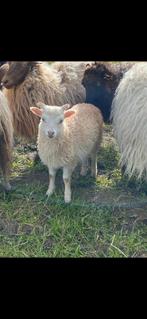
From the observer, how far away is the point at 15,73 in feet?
15.6

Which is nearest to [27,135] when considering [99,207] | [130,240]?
[99,207]

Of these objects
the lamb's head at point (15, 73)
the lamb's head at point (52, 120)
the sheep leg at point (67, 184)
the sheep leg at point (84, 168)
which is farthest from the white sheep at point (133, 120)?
the lamb's head at point (15, 73)

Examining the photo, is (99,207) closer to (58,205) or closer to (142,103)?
(58,205)

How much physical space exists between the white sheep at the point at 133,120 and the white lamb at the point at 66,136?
0.67ft

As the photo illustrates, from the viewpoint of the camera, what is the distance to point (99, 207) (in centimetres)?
425

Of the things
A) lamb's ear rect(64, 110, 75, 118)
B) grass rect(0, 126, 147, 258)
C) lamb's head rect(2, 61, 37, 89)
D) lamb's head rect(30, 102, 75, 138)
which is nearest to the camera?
grass rect(0, 126, 147, 258)

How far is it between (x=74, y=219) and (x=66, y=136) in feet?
1.97

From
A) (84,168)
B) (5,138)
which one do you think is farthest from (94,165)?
(5,138)

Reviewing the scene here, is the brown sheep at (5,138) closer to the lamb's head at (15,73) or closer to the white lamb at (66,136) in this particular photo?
the white lamb at (66,136)

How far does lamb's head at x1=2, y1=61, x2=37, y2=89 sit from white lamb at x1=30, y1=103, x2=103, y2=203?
0.57 m

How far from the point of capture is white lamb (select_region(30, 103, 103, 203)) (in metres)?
4.02

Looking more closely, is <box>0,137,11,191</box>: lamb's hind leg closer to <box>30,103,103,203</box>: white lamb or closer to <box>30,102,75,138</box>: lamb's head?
<box>30,103,103,203</box>: white lamb

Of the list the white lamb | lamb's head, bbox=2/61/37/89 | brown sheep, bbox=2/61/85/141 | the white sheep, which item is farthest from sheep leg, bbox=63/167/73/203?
lamb's head, bbox=2/61/37/89

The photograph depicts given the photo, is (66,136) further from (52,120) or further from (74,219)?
(74,219)
